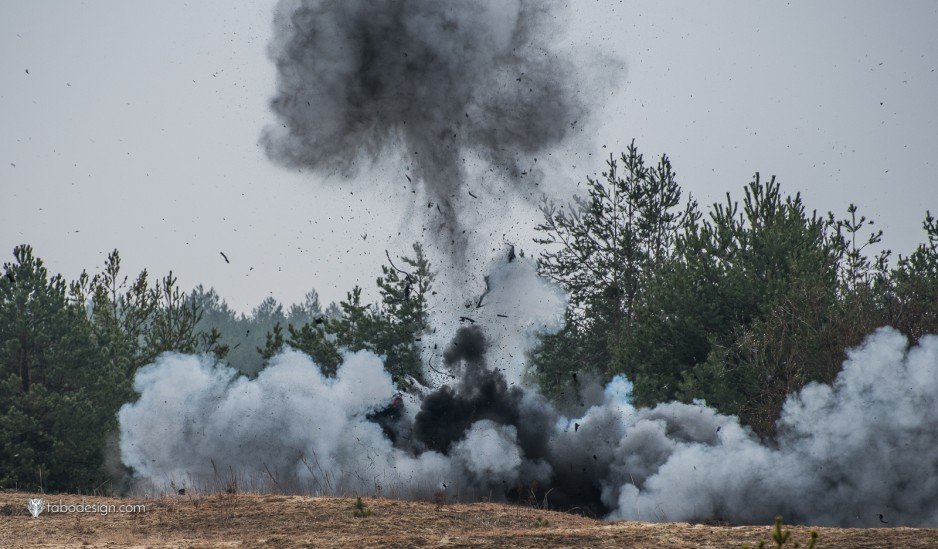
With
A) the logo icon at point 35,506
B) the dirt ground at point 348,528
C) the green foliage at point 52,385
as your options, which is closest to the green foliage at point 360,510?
the dirt ground at point 348,528

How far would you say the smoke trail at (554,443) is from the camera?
23.7 metres

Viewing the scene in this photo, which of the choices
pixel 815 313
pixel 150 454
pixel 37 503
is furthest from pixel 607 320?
pixel 37 503

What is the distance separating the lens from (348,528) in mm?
18812

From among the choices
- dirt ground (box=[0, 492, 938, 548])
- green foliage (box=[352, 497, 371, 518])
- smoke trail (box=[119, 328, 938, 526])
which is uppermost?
smoke trail (box=[119, 328, 938, 526])

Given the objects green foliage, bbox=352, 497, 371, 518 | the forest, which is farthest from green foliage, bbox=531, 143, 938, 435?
green foliage, bbox=352, 497, 371, 518

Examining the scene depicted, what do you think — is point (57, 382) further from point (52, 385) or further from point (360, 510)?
point (360, 510)

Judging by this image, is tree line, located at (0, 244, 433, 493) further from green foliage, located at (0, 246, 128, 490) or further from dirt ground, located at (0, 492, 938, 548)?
dirt ground, located at (0, 492, 938, 548)

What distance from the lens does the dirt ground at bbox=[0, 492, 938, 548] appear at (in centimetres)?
1606

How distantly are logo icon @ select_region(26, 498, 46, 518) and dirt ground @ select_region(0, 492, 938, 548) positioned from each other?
190 millimetres

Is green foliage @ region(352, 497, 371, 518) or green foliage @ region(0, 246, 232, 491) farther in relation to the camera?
green foliage @ region(0, 246, 232, 491)

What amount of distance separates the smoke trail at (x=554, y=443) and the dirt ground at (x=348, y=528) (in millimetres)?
5228

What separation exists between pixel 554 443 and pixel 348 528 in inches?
482

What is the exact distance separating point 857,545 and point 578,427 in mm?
15349

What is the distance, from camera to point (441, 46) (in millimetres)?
27344
